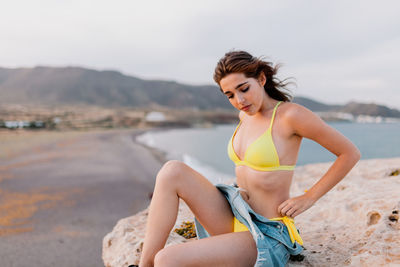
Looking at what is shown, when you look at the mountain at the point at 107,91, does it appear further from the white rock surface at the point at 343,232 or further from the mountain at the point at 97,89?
the white rock surface at the point at 343,232


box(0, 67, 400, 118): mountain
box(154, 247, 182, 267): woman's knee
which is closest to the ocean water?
box(154, 247, 182, 267): woman's knee

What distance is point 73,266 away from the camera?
388cm

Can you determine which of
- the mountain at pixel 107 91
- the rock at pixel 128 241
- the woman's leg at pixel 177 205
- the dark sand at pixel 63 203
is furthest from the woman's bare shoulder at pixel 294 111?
the mountain at pixel 107 91

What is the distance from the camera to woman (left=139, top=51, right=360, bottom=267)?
172 cm

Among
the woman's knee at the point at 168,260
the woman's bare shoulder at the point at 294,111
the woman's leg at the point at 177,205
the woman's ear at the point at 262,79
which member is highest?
the woman's ear at the point at 262,79

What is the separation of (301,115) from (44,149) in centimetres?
1580

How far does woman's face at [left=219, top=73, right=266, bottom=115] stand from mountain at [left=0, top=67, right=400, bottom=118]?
87.2m

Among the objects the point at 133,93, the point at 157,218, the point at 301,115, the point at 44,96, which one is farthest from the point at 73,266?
the point at 133,93

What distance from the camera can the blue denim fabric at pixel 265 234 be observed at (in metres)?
1.64

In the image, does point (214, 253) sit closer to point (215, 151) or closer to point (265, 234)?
point (265, 234)

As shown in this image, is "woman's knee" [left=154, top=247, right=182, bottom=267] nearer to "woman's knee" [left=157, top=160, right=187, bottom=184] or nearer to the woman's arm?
"woman's knee" [left=157, top=160, right=187, bottom=184]

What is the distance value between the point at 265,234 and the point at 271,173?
0.37 metres

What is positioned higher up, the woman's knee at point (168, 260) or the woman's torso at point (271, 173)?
the woman's torso at point (271, 173)

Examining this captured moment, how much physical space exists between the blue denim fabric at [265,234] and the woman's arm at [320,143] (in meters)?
0.13
